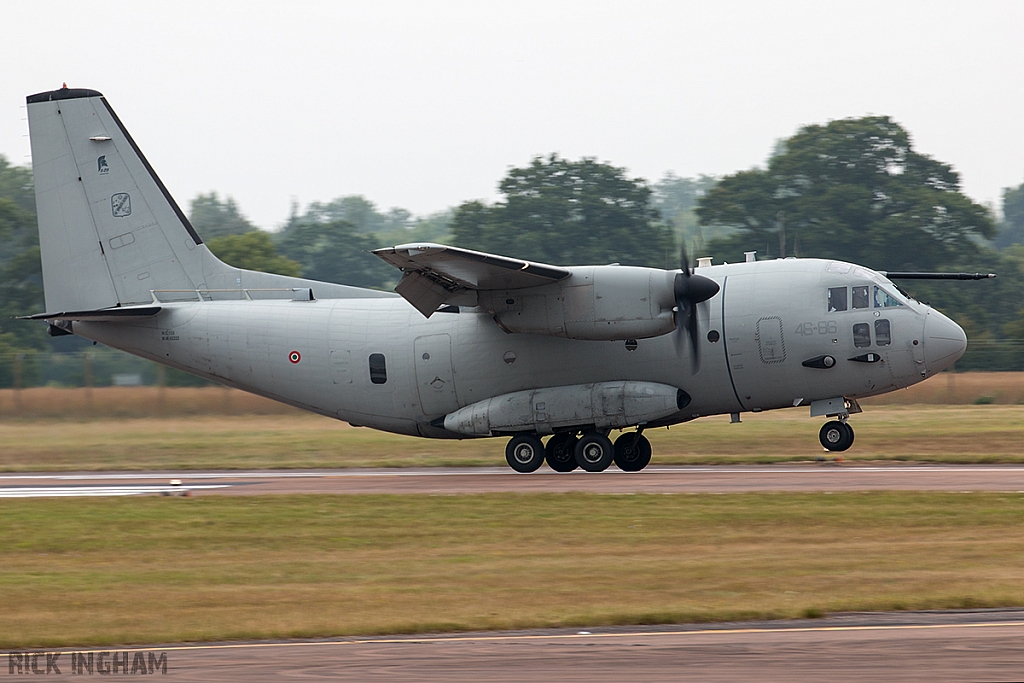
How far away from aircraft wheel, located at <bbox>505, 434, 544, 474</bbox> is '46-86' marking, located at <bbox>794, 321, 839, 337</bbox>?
220 inches

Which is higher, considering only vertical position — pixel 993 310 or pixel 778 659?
pixel 993 310

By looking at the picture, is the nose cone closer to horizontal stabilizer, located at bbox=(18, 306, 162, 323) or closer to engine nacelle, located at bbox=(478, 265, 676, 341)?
engine nacelle, located at bbox=(478, 265, 676, 341)

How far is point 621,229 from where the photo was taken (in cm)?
6062

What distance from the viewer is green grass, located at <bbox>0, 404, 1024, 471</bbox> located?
2709 cm

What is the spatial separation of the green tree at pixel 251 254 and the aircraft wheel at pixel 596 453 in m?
31.8

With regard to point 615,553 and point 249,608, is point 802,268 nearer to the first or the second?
point 615,553

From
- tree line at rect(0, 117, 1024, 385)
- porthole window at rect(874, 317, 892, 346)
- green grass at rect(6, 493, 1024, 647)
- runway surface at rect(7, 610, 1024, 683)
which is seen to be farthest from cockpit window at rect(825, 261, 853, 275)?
tree line at rect(0, 117, 1024, 385)

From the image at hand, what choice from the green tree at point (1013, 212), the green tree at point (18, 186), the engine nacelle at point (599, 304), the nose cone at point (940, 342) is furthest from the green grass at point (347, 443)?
the green tree at point (1013, 212)

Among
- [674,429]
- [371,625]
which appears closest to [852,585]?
[371,625]

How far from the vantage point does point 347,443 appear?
101ft

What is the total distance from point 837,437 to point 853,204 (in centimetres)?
3853

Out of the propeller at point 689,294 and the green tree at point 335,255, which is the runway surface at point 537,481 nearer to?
the propeller at point 689,294

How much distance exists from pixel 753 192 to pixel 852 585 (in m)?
52.7

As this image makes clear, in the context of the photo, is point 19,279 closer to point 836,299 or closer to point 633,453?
point 633,453
